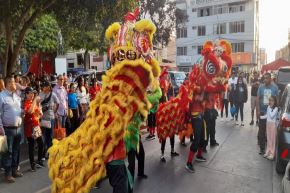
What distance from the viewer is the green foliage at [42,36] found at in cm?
1569

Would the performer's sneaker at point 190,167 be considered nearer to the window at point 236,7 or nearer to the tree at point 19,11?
the tree at point 19,11

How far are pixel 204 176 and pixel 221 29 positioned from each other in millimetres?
44000

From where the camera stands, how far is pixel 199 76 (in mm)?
6766

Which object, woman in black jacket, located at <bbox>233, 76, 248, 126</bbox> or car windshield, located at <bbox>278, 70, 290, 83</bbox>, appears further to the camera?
car windshield, located at <bbox>278, 70, 290, 83</bbox>

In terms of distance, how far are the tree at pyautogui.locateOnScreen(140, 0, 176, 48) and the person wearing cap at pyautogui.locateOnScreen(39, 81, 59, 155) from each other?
20272mm

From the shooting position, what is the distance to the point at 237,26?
4656 cm

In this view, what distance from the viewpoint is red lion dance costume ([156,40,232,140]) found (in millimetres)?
6742

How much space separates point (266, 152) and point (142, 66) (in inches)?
208

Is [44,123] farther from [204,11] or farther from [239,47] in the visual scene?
[204,11]

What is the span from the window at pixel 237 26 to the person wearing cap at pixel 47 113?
4226 cm

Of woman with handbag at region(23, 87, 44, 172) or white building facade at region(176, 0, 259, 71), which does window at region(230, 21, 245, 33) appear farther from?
woman with handbag at region(23, 87, 44, 172)

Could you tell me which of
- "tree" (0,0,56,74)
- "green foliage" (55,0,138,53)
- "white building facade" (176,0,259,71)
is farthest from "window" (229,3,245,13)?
"tree" (0,0,56,74)

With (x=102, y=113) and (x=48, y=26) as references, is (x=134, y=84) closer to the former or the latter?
(x=102, y=113)

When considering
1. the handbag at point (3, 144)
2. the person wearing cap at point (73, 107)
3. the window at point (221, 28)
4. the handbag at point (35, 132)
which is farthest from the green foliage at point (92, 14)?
the window at point (221, 28)
